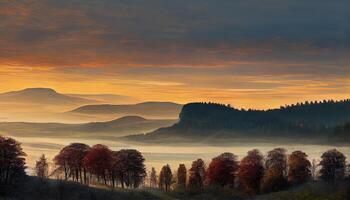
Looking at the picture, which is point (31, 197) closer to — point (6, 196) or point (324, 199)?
point (6, 196)

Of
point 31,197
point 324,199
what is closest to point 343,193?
point 324,199

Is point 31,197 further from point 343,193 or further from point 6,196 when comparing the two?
point 343,193

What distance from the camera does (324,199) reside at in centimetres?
19525

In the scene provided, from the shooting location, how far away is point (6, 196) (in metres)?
199

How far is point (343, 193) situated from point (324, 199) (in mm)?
6733

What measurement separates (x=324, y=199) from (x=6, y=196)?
97.9m

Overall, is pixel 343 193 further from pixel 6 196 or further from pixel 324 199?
pixel 6 196

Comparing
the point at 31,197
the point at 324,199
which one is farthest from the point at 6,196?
the point at 324,199

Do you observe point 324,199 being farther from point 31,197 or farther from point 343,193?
point 31,197

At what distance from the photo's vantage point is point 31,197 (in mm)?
199875

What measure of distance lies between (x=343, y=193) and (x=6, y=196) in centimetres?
Answer: 10410

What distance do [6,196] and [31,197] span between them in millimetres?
7625
